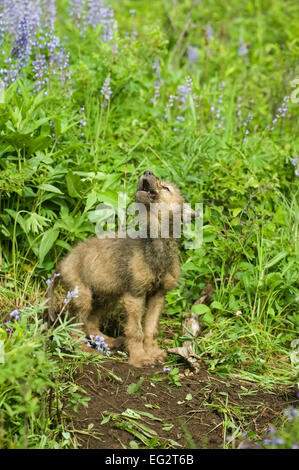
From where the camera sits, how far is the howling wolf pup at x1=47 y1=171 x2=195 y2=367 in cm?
438

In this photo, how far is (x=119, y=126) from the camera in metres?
5.89

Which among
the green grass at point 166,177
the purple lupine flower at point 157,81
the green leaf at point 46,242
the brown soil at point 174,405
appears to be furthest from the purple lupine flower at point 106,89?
the brown soil at point 174,405

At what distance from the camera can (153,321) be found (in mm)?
4594

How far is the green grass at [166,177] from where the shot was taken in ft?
15.5

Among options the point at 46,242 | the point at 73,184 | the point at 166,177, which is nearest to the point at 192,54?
the point at 166,177

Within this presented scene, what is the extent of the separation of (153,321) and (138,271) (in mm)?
449

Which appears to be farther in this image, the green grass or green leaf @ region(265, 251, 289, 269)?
green leaf @ region(265, 251, 289, 269)

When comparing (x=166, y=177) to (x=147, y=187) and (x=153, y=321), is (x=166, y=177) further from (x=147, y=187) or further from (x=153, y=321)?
(x=153, y=321)

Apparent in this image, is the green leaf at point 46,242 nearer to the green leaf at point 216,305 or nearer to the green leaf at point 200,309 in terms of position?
the green leaf at point 200,309

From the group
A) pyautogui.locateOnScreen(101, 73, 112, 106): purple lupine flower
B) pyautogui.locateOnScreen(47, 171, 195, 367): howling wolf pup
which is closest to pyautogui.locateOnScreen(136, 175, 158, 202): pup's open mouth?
pyautogui.locateOnScreen(47, 171, 195, 367): howling wolf pup

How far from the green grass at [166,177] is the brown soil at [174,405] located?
181 millimetres

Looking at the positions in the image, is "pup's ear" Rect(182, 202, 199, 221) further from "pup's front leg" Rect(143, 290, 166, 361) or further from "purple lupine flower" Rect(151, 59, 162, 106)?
"purple lupine flower" Rect(151, 59, 162, 106)
